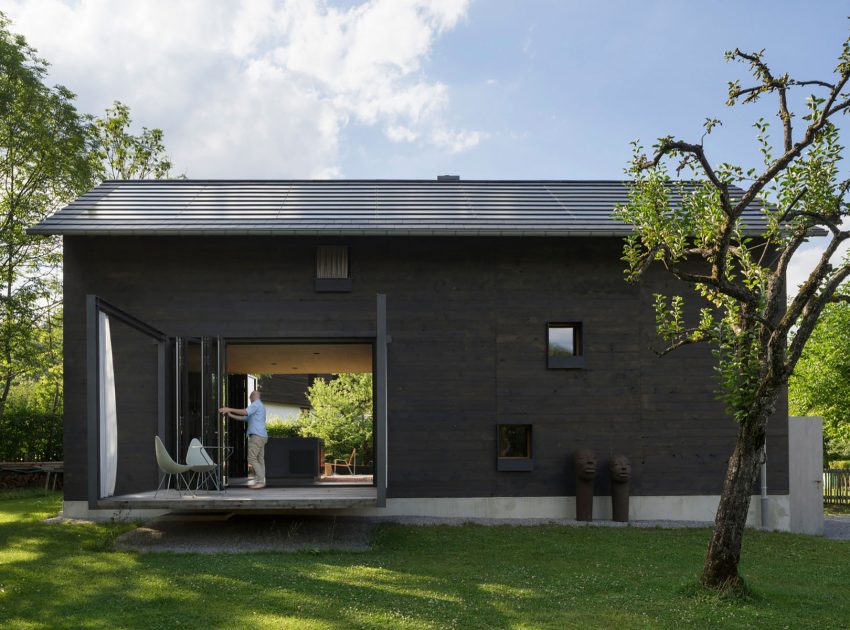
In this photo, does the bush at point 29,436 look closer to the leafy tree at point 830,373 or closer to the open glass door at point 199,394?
the open glass door at point 199,394

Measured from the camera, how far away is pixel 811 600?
7.76 m

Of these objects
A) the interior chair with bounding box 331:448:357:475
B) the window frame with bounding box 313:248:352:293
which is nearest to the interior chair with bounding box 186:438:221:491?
the window frame with bounding box 313:248:352:293

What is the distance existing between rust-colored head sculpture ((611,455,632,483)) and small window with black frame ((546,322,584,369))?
5.29 feet

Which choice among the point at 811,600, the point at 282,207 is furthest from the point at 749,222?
the point at 282,207

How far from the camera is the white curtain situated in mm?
9906

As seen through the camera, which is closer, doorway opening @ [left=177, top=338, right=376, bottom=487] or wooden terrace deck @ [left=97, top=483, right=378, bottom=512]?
wooden terrace deck @ [left=97, top=483, right=378, bottom=512]

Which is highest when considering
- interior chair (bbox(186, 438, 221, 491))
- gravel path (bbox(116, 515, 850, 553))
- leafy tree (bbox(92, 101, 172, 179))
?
leafy tree (bbox(92, 101, 172, 179))

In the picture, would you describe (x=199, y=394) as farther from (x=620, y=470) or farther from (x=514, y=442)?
(x=620, y=470)

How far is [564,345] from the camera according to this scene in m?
13.2

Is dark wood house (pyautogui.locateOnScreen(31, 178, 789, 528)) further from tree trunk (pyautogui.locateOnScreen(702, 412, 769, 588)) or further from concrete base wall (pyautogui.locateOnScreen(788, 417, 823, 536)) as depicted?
tree trunk (pyautogui.locateOnScreen(702, 412, 769, 588))

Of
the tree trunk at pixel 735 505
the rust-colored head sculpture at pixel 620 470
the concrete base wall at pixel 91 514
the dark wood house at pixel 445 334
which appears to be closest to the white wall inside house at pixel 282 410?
the concrete base wall at pixel 91 514

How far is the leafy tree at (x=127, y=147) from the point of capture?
25.4 m

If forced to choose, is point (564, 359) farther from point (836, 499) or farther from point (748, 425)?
point (836, 499)

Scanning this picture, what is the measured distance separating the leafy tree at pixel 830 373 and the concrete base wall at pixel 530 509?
1263 centimetres
